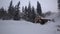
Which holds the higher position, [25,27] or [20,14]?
[20,14]

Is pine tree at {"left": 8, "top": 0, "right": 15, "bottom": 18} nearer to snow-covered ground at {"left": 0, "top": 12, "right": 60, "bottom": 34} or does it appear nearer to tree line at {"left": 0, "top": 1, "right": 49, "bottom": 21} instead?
tree line at {"left": 0, "top": 1, "right": 49, "bottom": 21}

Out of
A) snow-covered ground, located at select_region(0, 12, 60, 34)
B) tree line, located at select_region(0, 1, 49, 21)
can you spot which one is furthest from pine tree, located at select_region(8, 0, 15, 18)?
snow-covered ground, located at select_region(0, 12, 60, 34)

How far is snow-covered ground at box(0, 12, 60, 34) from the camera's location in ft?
4.63

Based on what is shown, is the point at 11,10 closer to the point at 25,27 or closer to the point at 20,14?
the point at 20,14

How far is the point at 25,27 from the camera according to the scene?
1.48 meters

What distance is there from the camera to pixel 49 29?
141 centimetres

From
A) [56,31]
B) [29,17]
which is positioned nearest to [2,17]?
[29,17]

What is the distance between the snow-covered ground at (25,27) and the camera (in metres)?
1.41

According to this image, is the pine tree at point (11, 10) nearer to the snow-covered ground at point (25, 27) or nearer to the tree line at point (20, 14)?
the tree line at point (20, 14)

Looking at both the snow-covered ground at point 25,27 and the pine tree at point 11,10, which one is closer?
the snow-covered ground at point 25,27

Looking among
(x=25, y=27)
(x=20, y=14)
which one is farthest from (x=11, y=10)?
(x=25, y=27)

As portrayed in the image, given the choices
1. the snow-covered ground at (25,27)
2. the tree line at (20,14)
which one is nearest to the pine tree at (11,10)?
the tree line at (20,14)

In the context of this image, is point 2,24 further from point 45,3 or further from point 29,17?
point 45,3

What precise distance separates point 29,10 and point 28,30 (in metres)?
0.32
